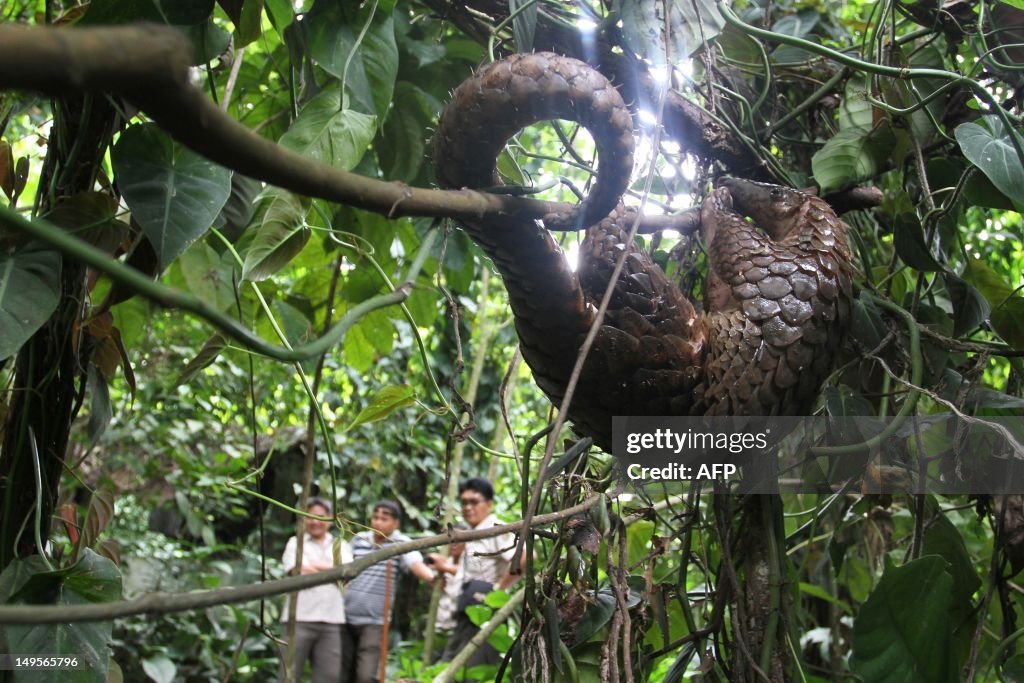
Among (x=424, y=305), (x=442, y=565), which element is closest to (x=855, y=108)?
(x=424, y=305)

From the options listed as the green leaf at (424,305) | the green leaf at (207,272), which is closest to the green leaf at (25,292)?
the green leaf at (207,272)

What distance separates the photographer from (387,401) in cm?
78

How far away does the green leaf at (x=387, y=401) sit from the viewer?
2.51ft

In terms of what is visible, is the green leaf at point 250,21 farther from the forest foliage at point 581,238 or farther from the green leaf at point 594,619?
the green leaf at point 594,619

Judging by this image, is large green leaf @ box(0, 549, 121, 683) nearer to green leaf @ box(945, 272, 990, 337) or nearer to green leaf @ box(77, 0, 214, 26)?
green leaf @ box(77, 0, 214, 26)

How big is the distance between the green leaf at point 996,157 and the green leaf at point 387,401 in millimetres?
531

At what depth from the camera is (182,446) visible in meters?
3.61

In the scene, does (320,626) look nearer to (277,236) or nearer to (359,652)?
(359,652)

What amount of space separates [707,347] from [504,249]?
0.65ft

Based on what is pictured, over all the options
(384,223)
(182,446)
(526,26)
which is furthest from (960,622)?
(182,446)

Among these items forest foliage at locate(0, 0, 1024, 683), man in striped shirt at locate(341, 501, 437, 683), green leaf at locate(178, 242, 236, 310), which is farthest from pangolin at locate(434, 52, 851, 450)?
man in striped shirt at locate(341, 501, 437, 683)

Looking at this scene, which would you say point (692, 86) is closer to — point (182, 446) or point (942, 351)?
point (942, 351)

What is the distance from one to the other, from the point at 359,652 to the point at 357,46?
2649 millimetres

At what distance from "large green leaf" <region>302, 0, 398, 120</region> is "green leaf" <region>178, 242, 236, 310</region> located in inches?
12.7
